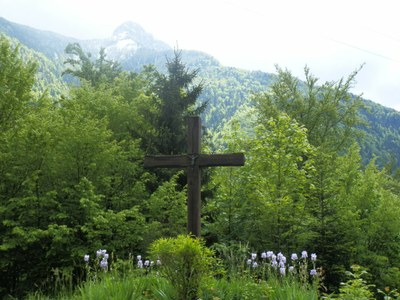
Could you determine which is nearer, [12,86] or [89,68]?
[12,86]

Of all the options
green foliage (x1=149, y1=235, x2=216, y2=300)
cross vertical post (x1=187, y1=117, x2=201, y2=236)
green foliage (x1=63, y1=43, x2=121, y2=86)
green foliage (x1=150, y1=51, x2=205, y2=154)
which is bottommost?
green foliage (x1=149, y1=235, x2=216, y2=300)

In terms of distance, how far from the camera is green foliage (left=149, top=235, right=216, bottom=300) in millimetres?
4559

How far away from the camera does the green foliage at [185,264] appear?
456cm

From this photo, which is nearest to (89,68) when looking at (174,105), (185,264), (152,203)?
(174,105)

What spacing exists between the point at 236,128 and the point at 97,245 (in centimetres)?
704

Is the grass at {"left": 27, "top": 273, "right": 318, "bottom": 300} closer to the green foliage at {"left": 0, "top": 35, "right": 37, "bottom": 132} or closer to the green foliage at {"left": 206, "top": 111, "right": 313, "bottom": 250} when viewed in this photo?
the green foliage at {"left": 206, "top": 111, "right": 313, "bottom": 250}

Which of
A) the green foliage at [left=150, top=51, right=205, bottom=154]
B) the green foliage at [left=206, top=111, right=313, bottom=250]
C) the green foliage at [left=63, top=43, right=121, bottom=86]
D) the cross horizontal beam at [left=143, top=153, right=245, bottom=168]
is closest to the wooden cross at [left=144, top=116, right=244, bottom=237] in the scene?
the cross horizontal beam at [left=143, top=153, right=245, bottom=168]

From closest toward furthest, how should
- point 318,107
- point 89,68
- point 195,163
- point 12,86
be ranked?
point 195,163 < point 12,86 < point 318,107 < point 89,68

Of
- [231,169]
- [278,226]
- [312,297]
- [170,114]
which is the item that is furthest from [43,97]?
[312,297]

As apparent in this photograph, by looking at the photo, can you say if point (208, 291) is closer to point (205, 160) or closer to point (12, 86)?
point (205, 160)

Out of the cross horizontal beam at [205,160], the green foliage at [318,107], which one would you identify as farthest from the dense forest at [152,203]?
the green foliage at [318,107]

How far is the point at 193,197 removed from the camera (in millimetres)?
6301

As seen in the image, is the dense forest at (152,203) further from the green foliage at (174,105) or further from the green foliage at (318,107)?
the green foliage at (318,107)

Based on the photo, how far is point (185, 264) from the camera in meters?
4.61
